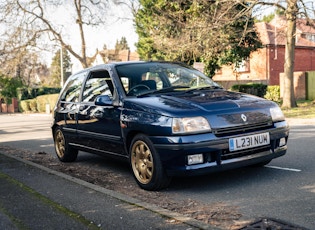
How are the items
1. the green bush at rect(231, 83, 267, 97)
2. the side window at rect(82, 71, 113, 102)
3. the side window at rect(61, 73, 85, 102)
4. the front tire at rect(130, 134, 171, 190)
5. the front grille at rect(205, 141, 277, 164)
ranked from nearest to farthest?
1. the front grille at rect(205, 141, 277, 164)
2. the front tire at rect(130, 134, 171, 190)
3. the side window at rect(82, 71, 113, 102)
4. the side window at rect(61, 73, 85, 102)
5. the green bush at rect(231, 83, 267, 97)

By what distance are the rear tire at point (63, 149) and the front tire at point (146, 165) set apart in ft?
8.34

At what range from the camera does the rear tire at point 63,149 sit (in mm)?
7609

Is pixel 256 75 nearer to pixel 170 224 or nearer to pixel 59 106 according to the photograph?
pixel 59 106

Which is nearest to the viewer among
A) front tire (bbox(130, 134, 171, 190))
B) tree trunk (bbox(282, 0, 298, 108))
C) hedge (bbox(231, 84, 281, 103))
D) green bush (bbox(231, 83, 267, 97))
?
front tire (bbox(130, 134, 171, 190))

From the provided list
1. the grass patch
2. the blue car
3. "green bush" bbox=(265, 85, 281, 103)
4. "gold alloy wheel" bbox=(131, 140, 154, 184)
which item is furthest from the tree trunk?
"gold alloy wheel" bbox=(131, 140, 154, 184)

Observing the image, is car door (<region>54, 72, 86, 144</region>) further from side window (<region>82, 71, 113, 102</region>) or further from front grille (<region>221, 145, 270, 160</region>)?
front grille (<region>221, 145, 270, 160</region>)

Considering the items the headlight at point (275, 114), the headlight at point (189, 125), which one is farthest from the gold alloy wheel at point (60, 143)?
the headlight at point (275, 114)

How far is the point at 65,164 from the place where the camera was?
7734mm

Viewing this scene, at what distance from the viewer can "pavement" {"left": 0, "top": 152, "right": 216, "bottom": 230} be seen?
12.9 ft

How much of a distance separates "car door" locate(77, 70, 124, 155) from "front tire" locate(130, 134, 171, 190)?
39 cm

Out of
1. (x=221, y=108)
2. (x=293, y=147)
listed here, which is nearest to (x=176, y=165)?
(x=221, y=108)

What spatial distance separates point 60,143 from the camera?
311 inches

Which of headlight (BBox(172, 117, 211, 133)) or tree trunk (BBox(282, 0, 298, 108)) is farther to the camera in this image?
tree trunk (BBox(282, 0, 298, 108))

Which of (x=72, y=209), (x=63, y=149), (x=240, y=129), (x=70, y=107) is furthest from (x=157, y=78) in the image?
(x=63, y=149)
